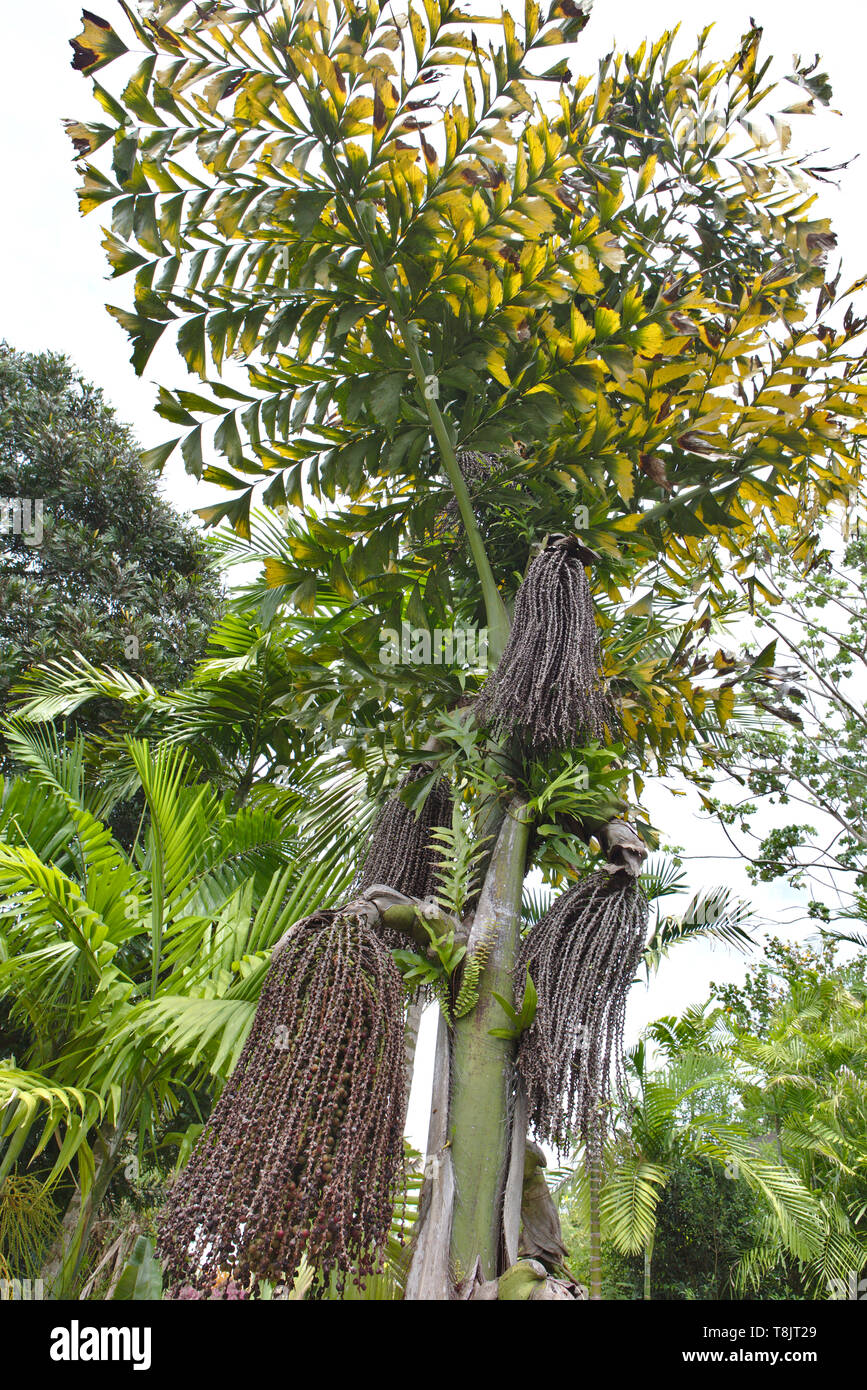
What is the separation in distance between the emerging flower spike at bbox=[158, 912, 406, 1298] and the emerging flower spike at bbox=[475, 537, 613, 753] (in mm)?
849

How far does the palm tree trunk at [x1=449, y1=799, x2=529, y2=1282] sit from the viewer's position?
2.17m

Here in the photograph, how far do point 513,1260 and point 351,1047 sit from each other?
0.81 metres

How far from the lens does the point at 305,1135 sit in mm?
1740

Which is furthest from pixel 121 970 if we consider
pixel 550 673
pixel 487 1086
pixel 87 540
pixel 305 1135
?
pixel 87 540

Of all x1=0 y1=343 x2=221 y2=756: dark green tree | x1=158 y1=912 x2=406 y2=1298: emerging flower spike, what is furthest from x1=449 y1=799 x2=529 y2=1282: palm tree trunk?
x1=0 y1=343 x2=221 y2=756: dark green tree

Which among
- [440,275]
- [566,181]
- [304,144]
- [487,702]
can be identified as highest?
[566,181]

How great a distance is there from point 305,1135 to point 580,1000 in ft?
2.54

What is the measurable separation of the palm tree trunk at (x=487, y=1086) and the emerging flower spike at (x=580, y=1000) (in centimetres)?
9

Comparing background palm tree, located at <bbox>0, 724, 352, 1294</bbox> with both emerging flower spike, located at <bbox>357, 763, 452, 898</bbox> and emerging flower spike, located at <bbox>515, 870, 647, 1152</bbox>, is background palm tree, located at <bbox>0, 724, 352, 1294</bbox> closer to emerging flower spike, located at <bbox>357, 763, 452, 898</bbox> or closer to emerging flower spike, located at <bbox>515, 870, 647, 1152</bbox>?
emerging flower spike, located at <bbox>357, 763, 452, 898</bbox>

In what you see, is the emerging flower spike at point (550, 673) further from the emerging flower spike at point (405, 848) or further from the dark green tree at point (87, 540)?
the dark green tree at point (87, 540)

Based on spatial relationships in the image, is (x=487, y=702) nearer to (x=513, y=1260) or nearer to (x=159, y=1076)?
(x=513, y=1260)

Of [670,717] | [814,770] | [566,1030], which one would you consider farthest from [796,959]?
[566,1030]

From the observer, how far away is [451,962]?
241cm

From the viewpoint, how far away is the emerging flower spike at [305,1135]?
1.62m
